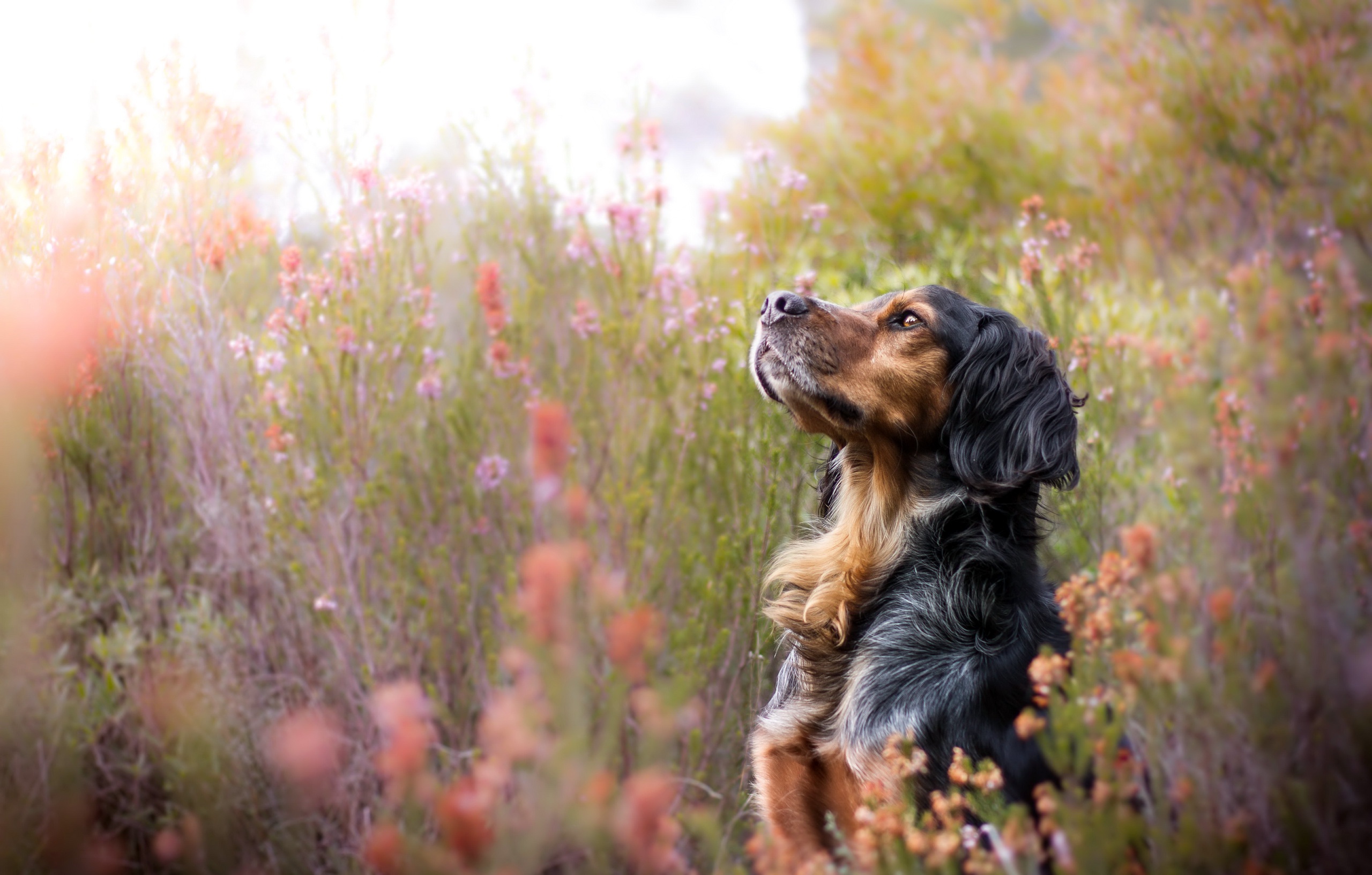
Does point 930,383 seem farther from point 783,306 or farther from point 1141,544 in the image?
point 1141,544

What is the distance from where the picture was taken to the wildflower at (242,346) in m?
3.12

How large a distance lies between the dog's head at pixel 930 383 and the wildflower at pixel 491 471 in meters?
1.10

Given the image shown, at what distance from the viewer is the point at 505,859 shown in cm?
163

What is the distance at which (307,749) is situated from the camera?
2.99 metres

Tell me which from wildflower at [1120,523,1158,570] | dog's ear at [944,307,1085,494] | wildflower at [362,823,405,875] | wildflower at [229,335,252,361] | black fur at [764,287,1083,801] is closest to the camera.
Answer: wildflower at [1120,523,1158,570]

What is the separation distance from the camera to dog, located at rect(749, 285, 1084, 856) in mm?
2414

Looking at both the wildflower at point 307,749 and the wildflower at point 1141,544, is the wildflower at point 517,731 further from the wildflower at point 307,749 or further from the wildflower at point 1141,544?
the wildflower at point 307,749

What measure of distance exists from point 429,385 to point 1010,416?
6.35 feet

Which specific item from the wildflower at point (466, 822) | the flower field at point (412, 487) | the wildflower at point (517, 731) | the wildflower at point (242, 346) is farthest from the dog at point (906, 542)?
the wildflower at point (242, 346)

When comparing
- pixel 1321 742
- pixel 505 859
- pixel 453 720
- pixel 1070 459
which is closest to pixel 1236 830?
pixel 1321 742

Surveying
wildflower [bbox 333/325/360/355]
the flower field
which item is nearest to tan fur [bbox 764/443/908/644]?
the flower field

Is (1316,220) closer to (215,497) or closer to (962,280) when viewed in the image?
(962,280)

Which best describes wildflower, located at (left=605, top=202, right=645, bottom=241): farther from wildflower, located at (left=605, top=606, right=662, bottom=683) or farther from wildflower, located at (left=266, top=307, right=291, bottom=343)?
wildflower, located at (left=605, top=606, right=662, bottom=683)

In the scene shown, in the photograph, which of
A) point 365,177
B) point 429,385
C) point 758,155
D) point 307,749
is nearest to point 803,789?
point 307,749
